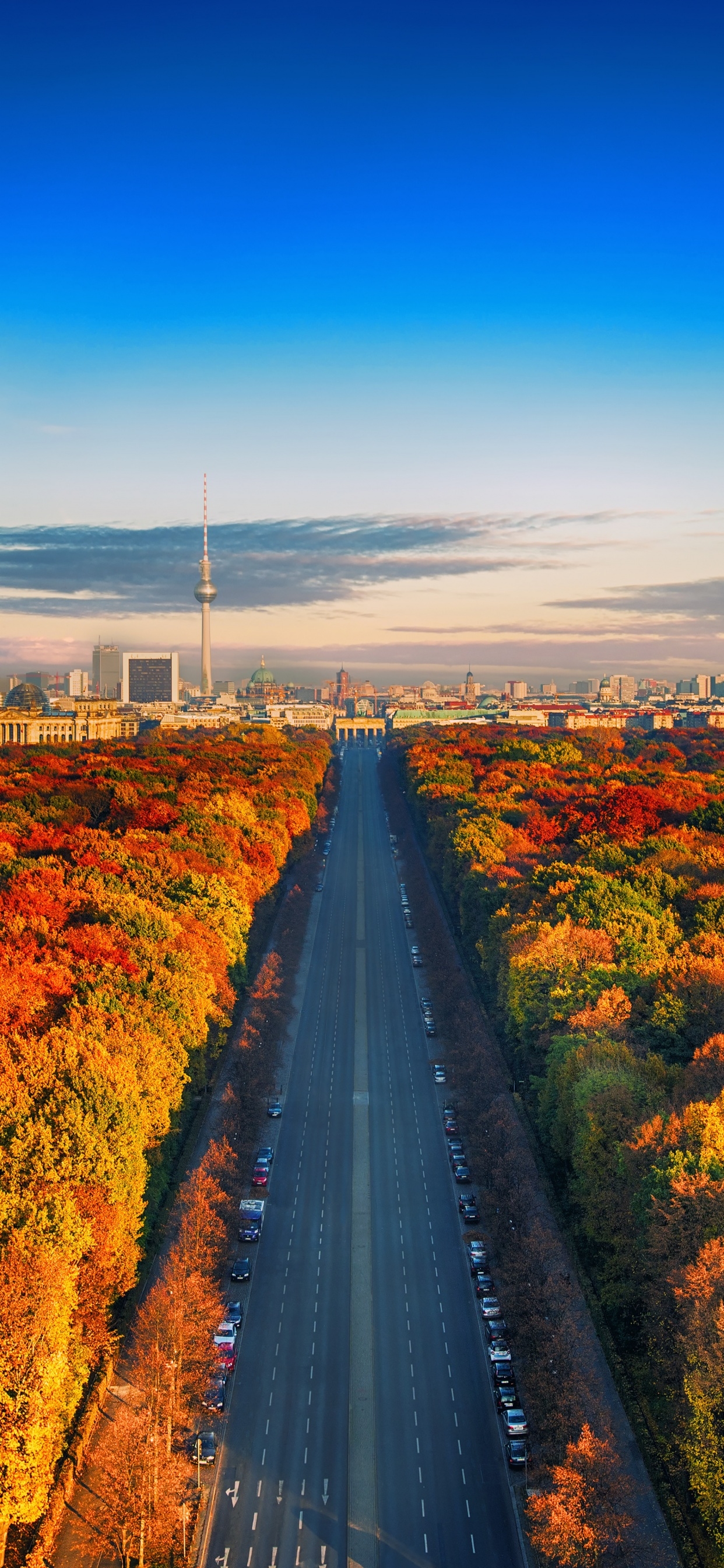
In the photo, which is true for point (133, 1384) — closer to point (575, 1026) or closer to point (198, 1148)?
point (198, 1148)

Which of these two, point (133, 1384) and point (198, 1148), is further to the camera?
point (198, 1148)

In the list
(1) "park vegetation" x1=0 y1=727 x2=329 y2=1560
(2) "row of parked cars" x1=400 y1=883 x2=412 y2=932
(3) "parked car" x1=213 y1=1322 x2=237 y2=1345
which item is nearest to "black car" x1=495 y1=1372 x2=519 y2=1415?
(3) "parked car" x1=213 y1=1322 x2=237 y2=1345

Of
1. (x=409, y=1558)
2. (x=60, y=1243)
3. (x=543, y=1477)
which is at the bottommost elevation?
(x=409, y=1558)

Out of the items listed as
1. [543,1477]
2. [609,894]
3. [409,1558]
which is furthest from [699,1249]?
[609,894]

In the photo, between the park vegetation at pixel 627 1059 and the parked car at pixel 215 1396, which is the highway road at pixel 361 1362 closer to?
the parked car at pixel 215 1396

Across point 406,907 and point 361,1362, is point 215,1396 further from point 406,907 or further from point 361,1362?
point 406,907

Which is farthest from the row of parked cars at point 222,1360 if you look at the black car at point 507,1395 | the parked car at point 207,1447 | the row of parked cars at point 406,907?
the row of parked cars at point 406,907

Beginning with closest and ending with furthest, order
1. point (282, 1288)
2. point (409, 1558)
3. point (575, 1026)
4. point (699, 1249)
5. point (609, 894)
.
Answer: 1. point (409, 1558)
2. point (699, 1249)
3. point (282, 1288)
4. point (575, 1026)
5. point (609, 894)
